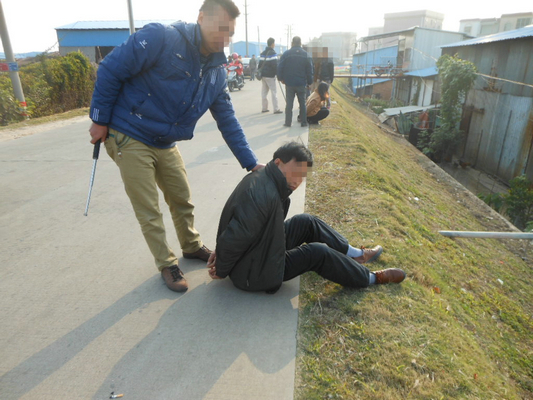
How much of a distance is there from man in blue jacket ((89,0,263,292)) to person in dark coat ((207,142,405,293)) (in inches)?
20.0

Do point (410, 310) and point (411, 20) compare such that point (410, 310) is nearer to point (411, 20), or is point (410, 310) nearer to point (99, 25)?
point (99, 25)

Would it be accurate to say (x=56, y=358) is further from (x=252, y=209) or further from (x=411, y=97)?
(x=411, y=97)

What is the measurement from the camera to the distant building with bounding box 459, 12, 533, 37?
42.2 m

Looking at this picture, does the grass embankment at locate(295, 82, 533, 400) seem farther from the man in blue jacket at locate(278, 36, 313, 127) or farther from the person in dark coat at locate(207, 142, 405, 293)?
the man in blue jacket at locate(278, 36, 313, 127)

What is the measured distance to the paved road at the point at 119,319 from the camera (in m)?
2.12

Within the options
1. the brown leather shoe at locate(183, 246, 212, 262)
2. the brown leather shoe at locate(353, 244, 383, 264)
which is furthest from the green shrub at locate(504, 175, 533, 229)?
the brown leather shoe at locate(183, 246, 212, 262)

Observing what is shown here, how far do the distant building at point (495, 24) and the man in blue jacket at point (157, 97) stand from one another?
48.1 metres

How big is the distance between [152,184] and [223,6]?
1233 millimetres

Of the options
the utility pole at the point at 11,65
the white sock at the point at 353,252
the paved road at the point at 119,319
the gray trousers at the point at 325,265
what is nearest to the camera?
the paved road at the point at 119,319

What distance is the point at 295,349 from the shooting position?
7.71 feet

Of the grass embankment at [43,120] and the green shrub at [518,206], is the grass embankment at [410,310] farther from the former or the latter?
the grass embankment at [43,120]

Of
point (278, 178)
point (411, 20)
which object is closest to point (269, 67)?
point (278, 178)

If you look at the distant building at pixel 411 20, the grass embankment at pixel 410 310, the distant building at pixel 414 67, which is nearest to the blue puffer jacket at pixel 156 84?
the grass embankment at pixel 410 310

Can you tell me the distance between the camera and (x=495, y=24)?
4603 cm
